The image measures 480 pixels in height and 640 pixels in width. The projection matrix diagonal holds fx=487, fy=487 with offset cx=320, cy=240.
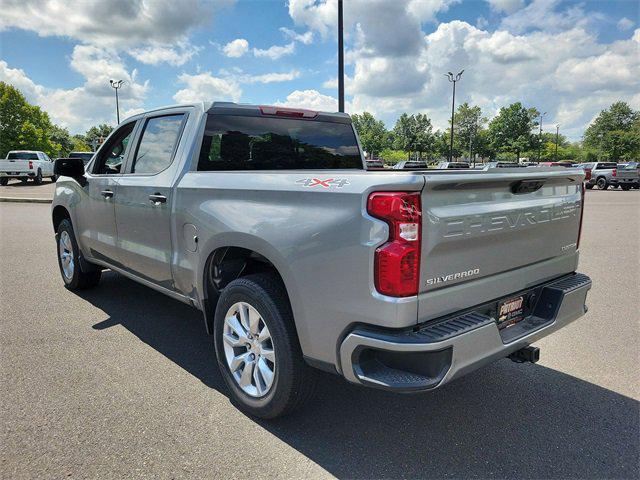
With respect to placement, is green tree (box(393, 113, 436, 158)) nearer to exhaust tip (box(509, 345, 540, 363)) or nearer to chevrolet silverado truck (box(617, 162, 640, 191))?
chevrolet silverado truck (box(617, 162, 640, 191))

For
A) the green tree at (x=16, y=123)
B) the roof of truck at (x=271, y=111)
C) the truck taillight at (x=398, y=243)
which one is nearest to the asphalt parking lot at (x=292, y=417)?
the truck taillight at (x=398, y=243)

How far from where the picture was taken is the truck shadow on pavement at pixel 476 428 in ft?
8.52

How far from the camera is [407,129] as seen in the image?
3159 inches

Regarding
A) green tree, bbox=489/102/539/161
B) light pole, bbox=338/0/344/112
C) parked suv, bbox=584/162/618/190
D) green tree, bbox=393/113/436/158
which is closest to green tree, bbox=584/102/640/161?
green tree, bbox=489/102/539/161

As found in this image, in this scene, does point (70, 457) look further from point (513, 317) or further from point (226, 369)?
point (513, 317)

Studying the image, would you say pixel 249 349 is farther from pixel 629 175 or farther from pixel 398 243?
pixel 629 175

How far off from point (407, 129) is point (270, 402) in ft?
266

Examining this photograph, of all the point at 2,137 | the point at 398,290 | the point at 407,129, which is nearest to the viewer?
the point at 398,290

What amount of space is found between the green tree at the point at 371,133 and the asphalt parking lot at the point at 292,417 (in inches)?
3297

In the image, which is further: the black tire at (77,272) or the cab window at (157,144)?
the black tire at (77,272)

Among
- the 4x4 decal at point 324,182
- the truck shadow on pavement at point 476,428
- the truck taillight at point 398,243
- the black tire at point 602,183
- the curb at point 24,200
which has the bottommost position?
the black tire at point 602,183

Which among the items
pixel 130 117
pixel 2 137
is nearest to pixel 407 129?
pixel 2 137

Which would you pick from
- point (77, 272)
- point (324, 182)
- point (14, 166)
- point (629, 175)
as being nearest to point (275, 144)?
point (324, 182)

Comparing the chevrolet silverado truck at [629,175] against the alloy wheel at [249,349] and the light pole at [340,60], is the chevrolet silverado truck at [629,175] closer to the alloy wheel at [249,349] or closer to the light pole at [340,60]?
the light pole at [340,60]
